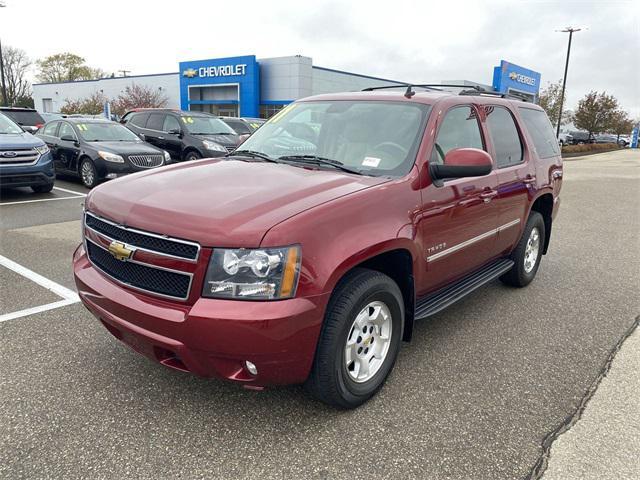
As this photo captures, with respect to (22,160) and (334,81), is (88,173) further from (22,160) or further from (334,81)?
(334,81)

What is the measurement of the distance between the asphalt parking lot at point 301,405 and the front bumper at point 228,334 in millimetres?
400

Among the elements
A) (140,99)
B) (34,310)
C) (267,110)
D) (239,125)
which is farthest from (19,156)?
(140,99)

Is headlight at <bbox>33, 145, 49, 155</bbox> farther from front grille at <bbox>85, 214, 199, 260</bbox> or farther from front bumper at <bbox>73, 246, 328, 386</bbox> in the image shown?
front bumper at <bbox>73, 246, 328, 386</bbox>

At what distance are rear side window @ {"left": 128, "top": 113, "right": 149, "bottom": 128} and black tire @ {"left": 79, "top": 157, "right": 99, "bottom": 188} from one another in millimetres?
3611

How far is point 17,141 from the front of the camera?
359 inches

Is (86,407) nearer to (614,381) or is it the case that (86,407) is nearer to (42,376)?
(42,376)

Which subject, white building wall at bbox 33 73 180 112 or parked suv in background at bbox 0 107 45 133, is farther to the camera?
Answer: white building wall at bbox 33 73 180 112

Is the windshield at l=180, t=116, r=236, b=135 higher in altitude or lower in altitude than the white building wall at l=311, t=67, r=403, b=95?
lower

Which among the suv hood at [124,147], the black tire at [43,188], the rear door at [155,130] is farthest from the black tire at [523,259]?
the rear door at [155,130]

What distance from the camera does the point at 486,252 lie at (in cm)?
418

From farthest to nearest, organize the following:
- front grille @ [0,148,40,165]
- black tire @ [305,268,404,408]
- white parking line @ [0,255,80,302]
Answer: front grille @ [0,148,40,165] < white parking line @ [0,255,80,302] < black tire @ [305,268,404,408]

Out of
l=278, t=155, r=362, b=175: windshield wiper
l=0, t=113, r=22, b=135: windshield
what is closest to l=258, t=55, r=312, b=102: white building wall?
l=0, t=113, r=22, b=135: windshield

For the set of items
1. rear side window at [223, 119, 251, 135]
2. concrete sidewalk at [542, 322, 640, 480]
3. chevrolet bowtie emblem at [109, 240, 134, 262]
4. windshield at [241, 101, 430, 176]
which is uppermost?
rear side window at [223, 119, 251, 135]

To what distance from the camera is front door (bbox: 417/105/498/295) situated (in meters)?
3.32
